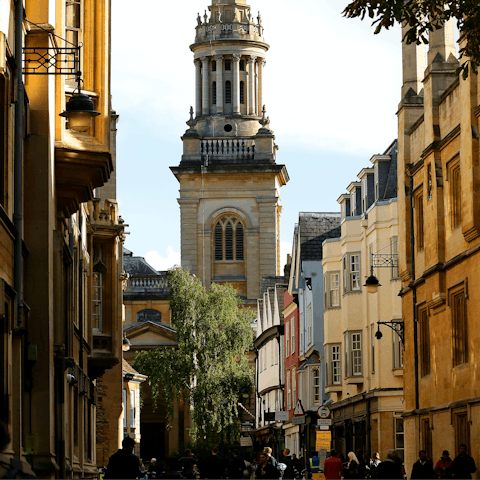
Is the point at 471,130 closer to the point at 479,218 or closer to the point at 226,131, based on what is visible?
the point at 479,218

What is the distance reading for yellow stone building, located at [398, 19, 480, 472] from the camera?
81.6 ft

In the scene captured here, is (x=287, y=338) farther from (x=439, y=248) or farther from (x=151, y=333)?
(x=439, y=248)

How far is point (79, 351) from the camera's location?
78.4 feet

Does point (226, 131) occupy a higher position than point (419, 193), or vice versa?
point (226, 131)

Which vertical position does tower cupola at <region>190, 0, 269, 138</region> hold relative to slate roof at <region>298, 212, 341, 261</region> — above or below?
above

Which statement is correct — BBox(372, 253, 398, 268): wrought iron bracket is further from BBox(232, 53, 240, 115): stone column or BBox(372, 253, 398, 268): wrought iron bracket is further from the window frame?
BBox(232, 53, 240, 115): stone column

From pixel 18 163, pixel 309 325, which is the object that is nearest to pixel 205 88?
pixel 309 325

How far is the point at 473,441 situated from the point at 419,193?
27.4 ft

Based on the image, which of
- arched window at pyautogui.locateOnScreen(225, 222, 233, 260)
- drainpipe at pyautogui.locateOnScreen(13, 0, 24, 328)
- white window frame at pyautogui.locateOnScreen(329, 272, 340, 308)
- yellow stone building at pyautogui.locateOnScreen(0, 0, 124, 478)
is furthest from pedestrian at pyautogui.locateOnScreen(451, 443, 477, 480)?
arched window at pyautogui.locateOnScreen(225, 222, 233, 260)

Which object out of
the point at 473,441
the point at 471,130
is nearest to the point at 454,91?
the point at 471,130

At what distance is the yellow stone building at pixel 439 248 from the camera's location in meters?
24.9

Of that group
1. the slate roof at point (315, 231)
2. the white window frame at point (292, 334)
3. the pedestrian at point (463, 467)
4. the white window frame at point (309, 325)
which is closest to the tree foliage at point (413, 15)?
the pedestrian at point (463, 467)

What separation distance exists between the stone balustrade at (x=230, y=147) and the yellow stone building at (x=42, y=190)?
74.1 metres

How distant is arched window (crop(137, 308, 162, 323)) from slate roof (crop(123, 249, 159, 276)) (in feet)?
18.5
